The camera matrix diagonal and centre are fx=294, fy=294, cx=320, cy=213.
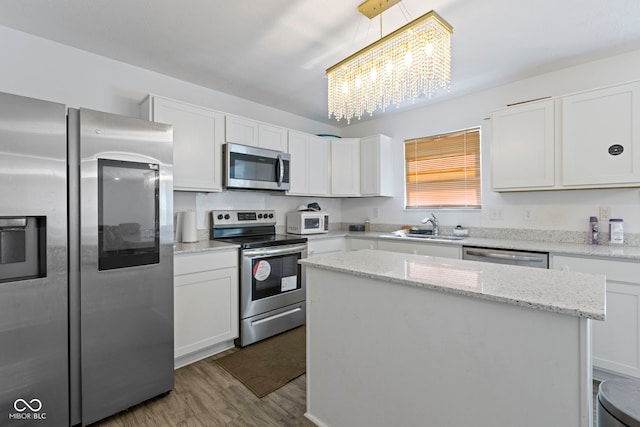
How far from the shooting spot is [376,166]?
383 centimetres

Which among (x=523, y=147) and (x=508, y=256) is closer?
(x=508, y=256)

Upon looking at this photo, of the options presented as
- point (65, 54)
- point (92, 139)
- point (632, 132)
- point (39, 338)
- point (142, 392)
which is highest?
point (65, 54)

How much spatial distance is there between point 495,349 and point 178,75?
319 cm

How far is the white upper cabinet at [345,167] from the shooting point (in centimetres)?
395

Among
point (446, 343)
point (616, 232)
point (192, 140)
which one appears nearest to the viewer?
point (446, 343)

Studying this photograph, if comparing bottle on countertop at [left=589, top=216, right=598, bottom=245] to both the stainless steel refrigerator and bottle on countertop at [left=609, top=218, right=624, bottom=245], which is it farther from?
the stainless steel refrigerator

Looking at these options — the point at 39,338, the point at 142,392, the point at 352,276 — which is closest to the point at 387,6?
the point at 352,276

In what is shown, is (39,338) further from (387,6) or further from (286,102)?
(286,102)

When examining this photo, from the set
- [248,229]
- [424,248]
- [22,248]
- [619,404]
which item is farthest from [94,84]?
[619,404]

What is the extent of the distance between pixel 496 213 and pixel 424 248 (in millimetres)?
904

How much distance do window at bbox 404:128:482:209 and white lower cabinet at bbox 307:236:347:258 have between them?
1016 mm

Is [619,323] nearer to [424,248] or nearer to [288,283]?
[424,248]

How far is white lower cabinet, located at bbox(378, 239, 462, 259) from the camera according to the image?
9.18ft

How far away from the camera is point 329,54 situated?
2436mm
